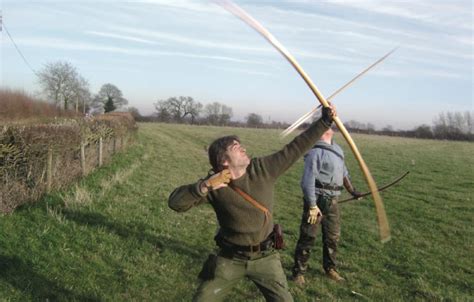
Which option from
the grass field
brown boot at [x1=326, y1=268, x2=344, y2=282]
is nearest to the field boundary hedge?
the grass field

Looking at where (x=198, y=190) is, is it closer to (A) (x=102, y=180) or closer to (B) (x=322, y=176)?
(B) (x=322, y=176)

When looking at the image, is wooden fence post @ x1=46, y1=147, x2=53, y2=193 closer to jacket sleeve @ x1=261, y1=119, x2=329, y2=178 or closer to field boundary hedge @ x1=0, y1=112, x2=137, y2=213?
field boundary hedge @ x1=0, y1=112, x2=137, y2=213

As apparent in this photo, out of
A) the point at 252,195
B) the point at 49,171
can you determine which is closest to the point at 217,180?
the point at 252,195

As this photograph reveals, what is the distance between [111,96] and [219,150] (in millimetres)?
102763

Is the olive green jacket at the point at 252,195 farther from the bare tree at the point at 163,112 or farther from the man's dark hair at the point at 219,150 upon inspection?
the bare tree at the point at 163,112

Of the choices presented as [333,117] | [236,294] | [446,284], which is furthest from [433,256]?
[333,117]

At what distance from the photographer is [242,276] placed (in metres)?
4.18

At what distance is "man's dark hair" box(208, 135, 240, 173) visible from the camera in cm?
417

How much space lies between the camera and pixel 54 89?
221ft

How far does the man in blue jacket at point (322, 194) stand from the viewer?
259 inches

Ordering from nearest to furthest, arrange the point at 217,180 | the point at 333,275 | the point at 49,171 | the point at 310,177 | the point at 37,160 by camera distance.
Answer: the point at 217,180 < the point at 310,177 < the point at 333,275 < the point at 37,160 < the point at 49,171

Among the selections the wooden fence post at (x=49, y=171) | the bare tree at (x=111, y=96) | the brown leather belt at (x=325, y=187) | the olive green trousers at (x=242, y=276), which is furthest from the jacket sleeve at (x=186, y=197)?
the bare tree at (x=111, y=96)

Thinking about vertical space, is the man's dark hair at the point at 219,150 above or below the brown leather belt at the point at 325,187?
above

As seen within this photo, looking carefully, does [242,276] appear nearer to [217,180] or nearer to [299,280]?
[217,180]
